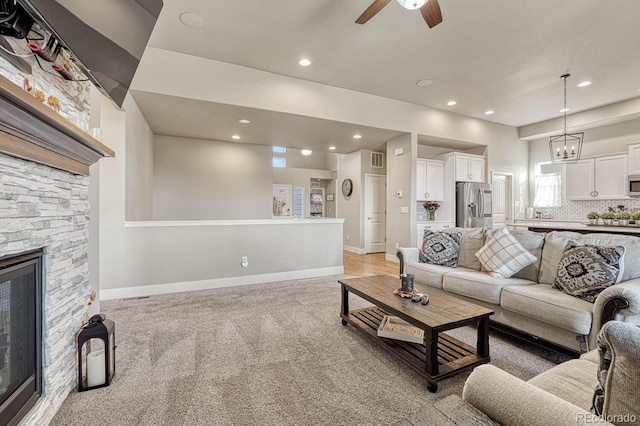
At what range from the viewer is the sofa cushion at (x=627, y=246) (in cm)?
214

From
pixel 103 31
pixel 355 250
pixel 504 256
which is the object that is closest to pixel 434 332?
pixel 504 256

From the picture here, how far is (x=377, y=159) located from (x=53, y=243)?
6.67 m

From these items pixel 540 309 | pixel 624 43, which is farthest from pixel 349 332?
pixel 624 43

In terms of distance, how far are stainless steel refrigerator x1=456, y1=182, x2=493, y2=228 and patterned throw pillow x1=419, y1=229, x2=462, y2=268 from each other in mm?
3055

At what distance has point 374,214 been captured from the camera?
7.37 meters

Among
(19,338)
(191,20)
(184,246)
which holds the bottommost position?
(19,338)

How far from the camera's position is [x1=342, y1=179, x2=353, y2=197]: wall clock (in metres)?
7.55

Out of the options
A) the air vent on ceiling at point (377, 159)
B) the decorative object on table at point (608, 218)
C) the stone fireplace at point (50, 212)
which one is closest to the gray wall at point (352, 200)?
the air vent on ceiling at point (377, 159)

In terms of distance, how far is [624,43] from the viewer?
11.1 feet

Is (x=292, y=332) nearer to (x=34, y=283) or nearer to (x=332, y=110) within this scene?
(x=34, y=283)

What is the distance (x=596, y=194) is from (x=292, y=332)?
690 centimetres

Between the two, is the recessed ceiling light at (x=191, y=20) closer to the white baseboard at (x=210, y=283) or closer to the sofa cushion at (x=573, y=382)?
the white baseboard at (x=210, y=283)

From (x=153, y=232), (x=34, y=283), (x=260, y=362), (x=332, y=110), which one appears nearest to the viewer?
(x=34, y=283)

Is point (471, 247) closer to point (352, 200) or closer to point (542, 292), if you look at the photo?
point (542, 292)
